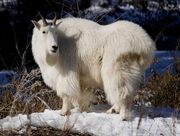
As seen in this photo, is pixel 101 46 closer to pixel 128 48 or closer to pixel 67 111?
pixel 128 48

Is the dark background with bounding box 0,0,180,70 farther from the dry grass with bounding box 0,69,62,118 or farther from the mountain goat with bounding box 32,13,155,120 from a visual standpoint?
the mountain goat with bounding box 32,13,155,120

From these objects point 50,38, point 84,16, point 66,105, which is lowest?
point 84,16

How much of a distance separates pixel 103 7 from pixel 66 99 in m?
17.1

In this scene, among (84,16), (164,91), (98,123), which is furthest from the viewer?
(84,16)

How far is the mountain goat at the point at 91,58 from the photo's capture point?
700 cm

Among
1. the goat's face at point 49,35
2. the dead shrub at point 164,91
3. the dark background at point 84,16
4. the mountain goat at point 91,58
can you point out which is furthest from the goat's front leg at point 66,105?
the dark background at point 84,16

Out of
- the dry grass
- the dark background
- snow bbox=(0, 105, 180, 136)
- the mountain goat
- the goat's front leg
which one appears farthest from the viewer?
the dark background

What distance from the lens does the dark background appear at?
17.5 m

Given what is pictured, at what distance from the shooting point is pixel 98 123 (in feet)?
22.1

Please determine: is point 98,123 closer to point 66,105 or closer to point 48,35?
point 66,105

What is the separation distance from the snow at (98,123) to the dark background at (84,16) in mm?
8583

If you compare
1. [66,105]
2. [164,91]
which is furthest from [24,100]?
[164,91]

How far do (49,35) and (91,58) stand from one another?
0.62m

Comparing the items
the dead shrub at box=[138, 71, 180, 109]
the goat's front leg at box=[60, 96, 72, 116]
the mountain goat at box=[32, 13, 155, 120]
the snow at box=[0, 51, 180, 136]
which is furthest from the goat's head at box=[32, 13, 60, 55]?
the dead shrub at box=[138, 71, 180, 109]
